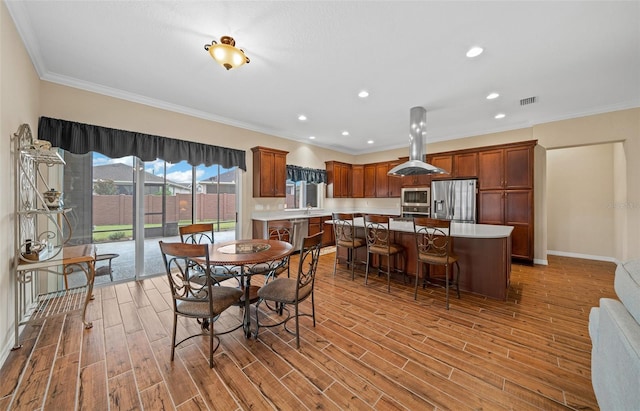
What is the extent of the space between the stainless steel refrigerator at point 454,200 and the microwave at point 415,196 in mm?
172

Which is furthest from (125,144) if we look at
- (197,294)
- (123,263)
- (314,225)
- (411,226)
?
(411,226)

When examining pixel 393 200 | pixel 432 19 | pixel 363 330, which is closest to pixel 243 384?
pixel 363 330

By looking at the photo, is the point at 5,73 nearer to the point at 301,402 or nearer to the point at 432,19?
the point at 301,402

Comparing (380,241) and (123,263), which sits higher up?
(380,241)

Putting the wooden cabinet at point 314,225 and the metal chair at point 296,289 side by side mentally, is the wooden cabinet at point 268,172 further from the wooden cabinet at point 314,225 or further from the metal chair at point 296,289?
the metal chair at point 296,289

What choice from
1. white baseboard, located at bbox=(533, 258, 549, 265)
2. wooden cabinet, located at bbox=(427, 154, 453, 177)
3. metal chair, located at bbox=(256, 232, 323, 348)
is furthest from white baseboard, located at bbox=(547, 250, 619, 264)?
metal chair, located at bbox=(256, 232, 323, 348)

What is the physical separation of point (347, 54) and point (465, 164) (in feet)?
13.1

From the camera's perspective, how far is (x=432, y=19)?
2043 millimetres

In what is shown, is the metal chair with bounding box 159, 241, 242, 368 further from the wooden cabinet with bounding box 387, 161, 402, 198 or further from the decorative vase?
the wooden cabinet with bounding box 387, 161, 402, 198

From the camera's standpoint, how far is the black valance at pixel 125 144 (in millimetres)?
3013

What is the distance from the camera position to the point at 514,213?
15.4ft

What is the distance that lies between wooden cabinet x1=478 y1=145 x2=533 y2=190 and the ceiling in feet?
2.51

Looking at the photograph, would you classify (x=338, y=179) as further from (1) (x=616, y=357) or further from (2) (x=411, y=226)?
(1) (x=616, y=357)

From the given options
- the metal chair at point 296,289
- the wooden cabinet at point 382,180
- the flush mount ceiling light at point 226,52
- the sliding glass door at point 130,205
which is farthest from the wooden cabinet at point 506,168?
the sliding glass door at point 130,205
